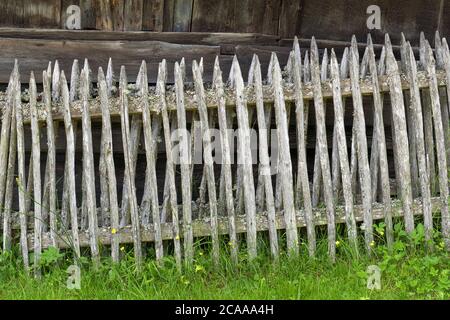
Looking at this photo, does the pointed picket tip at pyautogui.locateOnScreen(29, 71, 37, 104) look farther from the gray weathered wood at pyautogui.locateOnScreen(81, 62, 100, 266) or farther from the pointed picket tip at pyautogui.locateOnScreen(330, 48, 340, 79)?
the pointed picket tip at pyautogui.locateOnScreen(330, 48, 340, 79)

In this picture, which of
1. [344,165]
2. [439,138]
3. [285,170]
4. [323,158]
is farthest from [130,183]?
[439,138]

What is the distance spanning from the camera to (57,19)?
5.45 metres

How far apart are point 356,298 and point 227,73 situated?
6.87 ft

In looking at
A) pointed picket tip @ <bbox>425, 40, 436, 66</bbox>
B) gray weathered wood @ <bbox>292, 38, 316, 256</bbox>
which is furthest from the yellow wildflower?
pointed picket tip @ <bbox>425, 40, 436, 66</bbox>

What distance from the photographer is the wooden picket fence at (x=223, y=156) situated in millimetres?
4824

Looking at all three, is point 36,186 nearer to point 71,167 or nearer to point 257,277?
point 71,167

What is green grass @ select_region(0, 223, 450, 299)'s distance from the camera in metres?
4.53

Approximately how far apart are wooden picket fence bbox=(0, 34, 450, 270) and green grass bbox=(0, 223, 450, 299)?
0.09 m

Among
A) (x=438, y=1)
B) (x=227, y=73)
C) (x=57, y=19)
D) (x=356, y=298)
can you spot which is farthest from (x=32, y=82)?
(x=438, y=1)

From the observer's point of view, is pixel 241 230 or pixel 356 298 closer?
pixel 356 298

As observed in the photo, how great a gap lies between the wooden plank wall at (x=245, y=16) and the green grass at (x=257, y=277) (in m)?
1.73

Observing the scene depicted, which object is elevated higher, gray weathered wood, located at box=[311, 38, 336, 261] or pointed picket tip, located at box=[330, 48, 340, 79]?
pointed picket tip, located at box=[330, 48, 340, 79]

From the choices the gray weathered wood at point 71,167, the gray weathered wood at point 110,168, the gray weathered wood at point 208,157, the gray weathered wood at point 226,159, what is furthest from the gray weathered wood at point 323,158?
the gray weathered wood at point 71,167

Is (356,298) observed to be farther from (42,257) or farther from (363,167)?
(42,257)
